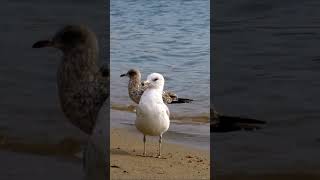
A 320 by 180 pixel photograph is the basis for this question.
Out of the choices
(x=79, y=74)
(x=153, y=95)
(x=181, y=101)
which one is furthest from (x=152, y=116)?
(x=181, y=101)

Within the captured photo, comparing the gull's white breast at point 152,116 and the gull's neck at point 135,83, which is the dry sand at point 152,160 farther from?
the gull's neck at point 135,83

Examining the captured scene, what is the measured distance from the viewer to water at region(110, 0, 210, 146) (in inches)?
206

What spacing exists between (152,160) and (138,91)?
0.82 metres

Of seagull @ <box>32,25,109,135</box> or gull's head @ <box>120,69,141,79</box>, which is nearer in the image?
seagull @ <box>32,25,109,135</box>

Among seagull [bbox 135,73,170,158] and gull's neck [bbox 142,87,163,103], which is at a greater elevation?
gull's neck [bbox 142,87,163,103]

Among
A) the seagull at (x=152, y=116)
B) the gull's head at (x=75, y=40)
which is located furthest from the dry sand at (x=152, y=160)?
the gull's head at (x=75, y=40)

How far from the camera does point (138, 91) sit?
5039mm

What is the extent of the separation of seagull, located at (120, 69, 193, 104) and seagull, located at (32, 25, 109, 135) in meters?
1.05

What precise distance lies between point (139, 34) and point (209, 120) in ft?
3.83
